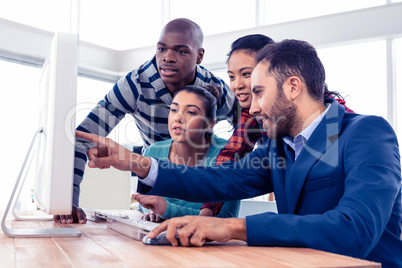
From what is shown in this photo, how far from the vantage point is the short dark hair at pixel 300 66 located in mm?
1220

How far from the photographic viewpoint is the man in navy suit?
845 millimetres

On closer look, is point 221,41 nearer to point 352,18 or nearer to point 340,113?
point 352,18

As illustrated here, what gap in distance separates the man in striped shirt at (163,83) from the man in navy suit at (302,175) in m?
0.92

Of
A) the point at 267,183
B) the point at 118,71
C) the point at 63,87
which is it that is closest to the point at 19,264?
the point at 63,87

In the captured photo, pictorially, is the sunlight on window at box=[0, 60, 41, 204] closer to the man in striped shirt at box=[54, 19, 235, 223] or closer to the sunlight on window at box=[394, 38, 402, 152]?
the man in striped shirt at box=[54, 19, 235, 223]

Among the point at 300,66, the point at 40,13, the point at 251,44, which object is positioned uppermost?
the point at 40,13

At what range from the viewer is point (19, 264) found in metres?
0.68

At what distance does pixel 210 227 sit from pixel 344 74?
4015mm

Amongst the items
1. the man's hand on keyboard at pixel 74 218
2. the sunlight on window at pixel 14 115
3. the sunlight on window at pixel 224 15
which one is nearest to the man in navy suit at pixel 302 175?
the man's hand on keyboard at pixel 74 218

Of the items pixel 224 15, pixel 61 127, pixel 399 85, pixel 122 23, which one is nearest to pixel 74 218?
pixel 61 127

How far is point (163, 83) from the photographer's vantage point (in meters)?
2.29

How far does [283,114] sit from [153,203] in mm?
561

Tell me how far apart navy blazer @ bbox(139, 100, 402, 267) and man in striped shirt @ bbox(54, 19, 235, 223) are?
960 millimetres

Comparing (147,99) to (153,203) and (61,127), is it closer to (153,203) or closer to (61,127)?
(153,203)
